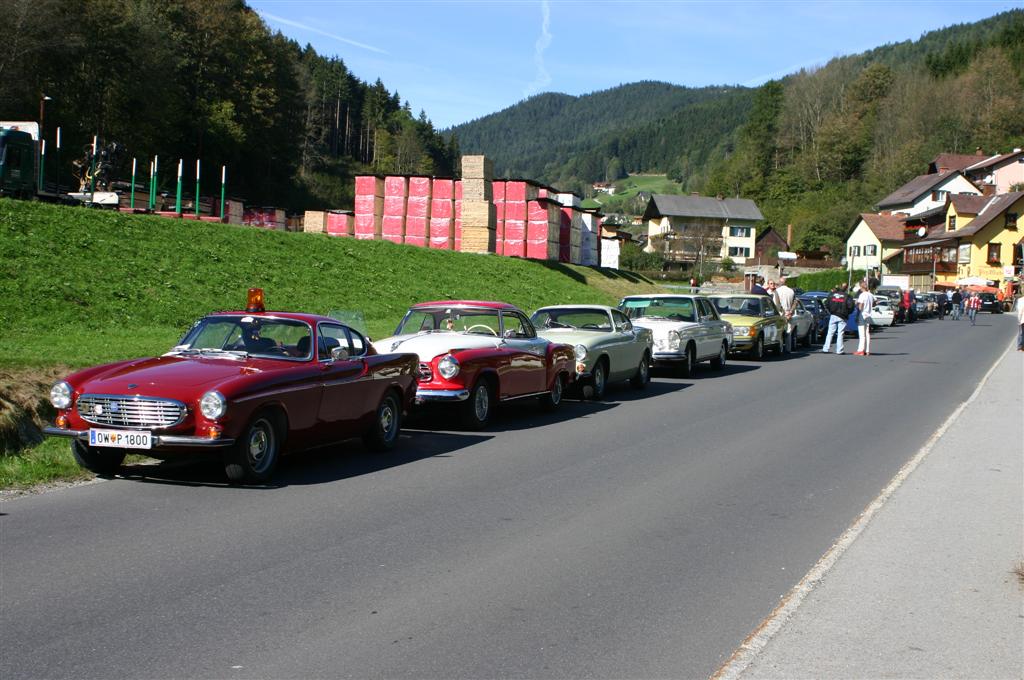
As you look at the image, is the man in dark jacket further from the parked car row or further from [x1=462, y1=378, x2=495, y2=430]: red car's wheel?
[x1=462, y1=378, x2=495, y2=430]: red car's wheel

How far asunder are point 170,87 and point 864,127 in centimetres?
9167

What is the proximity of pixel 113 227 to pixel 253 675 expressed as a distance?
21.5 meters

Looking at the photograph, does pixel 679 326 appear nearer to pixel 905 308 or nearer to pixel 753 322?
pixel 753 322

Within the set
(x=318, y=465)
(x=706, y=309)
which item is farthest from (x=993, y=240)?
Result: (x=318, y=465)

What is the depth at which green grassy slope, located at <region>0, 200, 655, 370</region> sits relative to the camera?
16.5 m

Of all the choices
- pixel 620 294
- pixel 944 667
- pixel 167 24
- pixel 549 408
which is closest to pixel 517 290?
pixel 620 294

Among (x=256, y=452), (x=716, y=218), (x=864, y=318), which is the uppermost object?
(x=716, y=218)

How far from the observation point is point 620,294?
42.6m

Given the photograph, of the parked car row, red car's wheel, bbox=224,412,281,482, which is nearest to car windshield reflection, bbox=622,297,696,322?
the parked car row

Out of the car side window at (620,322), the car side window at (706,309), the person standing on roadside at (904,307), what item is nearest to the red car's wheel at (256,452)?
the car side window at (620,322)

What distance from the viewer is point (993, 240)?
3533 inches

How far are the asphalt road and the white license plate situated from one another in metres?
0.44

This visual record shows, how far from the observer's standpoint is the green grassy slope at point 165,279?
54.0ft

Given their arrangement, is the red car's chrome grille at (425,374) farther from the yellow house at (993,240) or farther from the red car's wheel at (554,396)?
the yellow house at (993,240)
